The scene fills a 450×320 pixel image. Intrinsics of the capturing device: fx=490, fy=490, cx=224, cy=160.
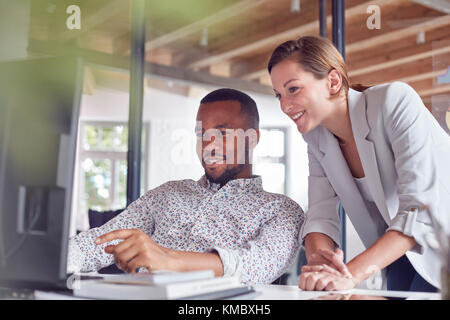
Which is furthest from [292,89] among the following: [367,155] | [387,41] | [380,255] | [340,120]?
[387,41]

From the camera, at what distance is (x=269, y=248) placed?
1.31 metres

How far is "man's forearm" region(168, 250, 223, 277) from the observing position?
42.4 inches

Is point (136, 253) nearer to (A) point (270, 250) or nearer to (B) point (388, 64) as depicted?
(A) point (270, 250)

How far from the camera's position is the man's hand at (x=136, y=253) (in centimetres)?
102

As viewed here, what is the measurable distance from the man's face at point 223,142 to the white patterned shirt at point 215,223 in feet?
0.17

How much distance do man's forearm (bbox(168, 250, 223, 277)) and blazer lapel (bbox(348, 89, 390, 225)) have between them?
1.63 feet

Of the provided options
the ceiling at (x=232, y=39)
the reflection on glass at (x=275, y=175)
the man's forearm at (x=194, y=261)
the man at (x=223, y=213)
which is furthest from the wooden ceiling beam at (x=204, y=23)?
the man's forearm at (x=194, y=261)

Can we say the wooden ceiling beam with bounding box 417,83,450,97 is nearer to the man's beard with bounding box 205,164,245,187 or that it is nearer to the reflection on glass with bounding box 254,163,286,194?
the reflection on glass with bounding box 254,163,286,194

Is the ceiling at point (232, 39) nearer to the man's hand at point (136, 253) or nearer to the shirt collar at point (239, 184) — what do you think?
the shirt collar at point (239, 184)

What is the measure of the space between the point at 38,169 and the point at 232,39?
246cm

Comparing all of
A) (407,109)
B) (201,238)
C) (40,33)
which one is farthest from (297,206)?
(40,33)

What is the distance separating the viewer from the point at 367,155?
4.43 ft

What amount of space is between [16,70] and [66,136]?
163mm

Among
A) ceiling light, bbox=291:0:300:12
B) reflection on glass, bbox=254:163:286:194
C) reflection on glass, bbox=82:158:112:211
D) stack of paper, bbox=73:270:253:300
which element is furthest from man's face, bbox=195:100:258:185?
ceiling light, bbox=291:0:300:12
